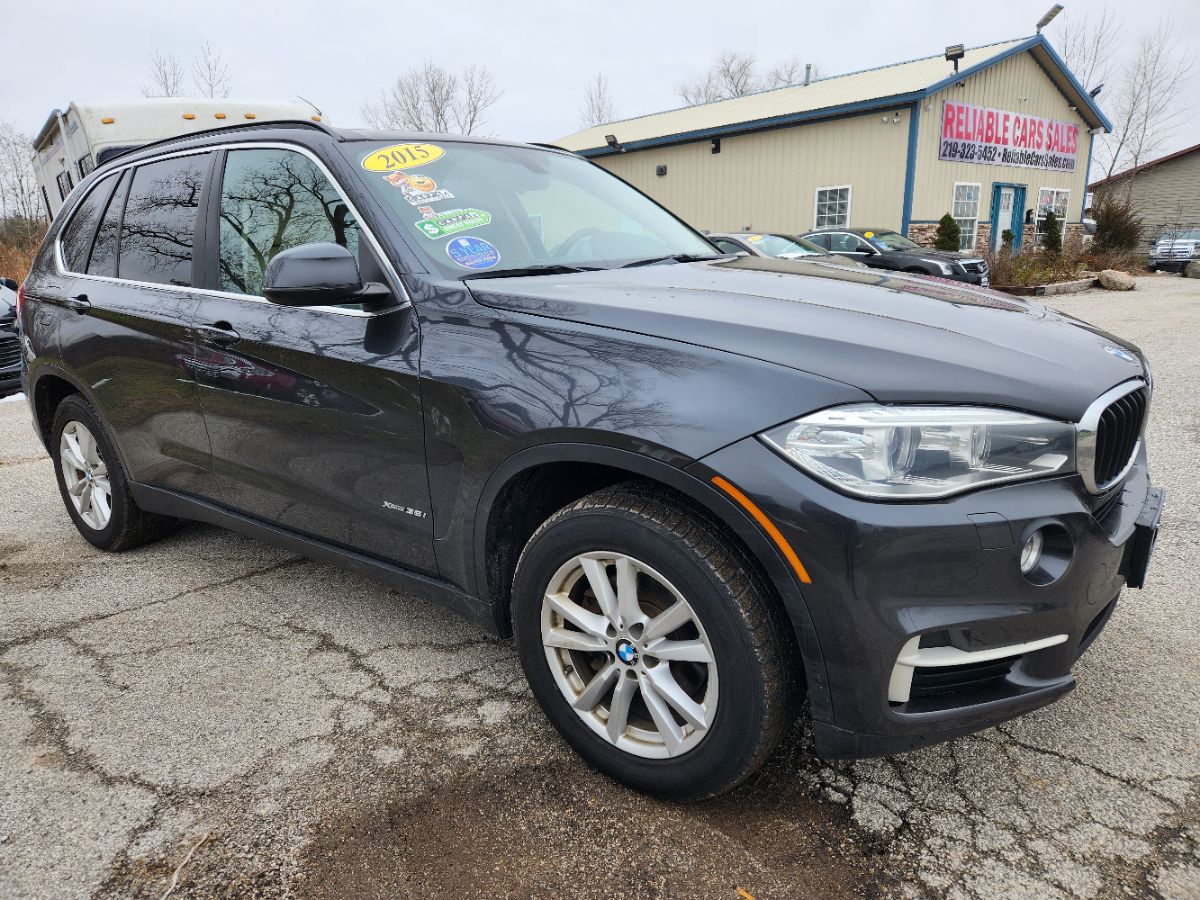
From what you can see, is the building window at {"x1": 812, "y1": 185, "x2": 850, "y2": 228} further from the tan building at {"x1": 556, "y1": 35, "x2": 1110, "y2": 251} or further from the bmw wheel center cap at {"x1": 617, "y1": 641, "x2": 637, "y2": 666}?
the bmw wheel center cap at {"x1": 617, "y1": 641, "x2": 637, "y2": 666}

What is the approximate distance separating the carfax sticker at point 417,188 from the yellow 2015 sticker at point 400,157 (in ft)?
0.15

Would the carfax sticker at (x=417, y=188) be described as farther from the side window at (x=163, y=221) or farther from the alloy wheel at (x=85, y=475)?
the alloy wheel at (x=85, y=475)

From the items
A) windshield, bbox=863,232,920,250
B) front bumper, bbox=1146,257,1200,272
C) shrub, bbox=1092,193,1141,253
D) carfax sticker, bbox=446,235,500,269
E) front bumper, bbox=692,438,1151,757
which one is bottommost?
front bumper, bbox=1146,257,1200,272

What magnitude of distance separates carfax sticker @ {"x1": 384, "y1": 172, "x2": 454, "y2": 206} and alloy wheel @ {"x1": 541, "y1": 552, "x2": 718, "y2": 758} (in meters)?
1.29

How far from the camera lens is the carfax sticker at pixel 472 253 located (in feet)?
8.18

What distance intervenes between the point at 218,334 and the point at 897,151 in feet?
63.4

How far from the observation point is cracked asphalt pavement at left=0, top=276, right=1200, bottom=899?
191cm

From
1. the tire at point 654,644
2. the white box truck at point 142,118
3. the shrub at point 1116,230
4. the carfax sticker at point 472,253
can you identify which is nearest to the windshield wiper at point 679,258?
the carfax sticker at point 472,253

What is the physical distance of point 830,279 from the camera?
2615 mm

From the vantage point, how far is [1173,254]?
2627 centimetres

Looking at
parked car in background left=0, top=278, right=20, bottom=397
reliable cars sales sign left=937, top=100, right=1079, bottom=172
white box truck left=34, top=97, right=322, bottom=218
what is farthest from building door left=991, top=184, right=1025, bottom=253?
parked car in background left=0, top=278, right=20, bottom=397

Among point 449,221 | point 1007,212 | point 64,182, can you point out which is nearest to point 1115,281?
point 1007,212

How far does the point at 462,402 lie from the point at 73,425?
8.72 feet

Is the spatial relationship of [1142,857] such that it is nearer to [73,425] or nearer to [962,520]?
[962,520]
